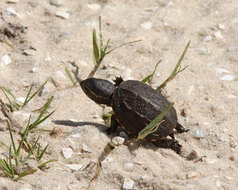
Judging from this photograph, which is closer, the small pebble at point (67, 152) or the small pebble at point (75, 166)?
the small pebble at point (75, 166)

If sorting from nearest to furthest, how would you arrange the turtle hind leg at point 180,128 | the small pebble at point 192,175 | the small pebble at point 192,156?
the small pebble at point 192,175, the small pebble at point 192,156, the turtle hind leg at point 180,128

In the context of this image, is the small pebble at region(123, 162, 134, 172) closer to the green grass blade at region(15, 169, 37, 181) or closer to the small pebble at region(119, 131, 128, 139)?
the small pebble at region(119, 131, 128, 139)

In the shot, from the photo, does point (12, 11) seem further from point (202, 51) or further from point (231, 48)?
point (231, 48)

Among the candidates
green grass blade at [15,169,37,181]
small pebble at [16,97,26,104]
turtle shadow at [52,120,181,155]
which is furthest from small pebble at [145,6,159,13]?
green grass blade at [15,169,37,181]

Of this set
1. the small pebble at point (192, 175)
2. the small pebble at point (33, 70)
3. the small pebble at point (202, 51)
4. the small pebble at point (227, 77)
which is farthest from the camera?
the small pebble at point (202, 51)

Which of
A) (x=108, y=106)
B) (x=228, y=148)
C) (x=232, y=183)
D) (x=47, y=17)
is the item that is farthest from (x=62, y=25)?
(x=232, y=183)

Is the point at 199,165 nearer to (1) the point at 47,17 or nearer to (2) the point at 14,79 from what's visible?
(2) the point at 14,79

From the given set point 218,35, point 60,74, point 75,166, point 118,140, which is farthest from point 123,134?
point 218,35

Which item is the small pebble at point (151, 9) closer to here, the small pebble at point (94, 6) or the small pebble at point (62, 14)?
the small pebble at point (94, 6)

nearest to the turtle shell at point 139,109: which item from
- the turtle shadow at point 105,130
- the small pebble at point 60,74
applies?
the turtle shadow at point 105,130
